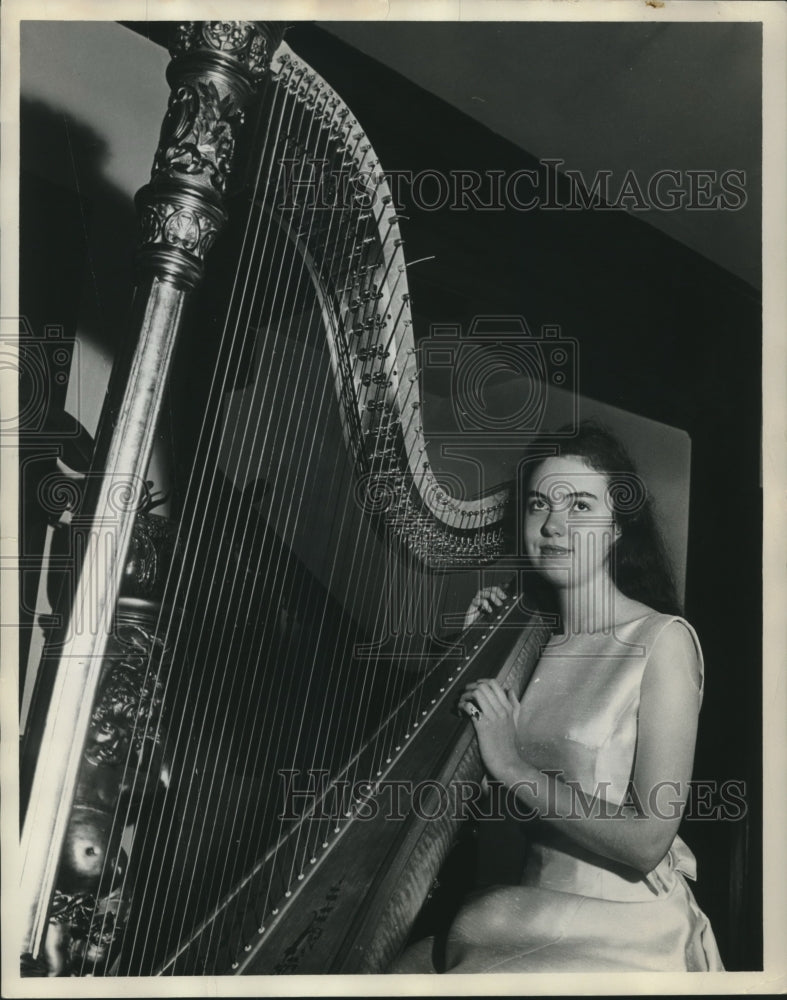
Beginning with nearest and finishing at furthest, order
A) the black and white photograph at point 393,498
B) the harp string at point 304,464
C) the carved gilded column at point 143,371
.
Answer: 1. the carved gilded column at point 143,371
2. the black and white photograph at point 393,498
3. the harp string at point 304,464

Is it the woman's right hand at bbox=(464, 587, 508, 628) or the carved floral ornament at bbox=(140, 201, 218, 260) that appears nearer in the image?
the carved floral ornament at bbox=(140, 201, 218, 260)

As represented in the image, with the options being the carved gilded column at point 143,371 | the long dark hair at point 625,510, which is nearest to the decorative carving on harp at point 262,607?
the carved gilded column at point 143,371

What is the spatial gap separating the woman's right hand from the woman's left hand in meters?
0.09

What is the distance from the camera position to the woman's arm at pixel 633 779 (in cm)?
135

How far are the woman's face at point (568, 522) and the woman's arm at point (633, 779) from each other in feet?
0.58

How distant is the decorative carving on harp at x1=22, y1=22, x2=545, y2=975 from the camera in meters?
1.10

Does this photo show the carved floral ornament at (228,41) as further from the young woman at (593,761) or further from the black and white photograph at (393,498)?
the young woman at (593,761)

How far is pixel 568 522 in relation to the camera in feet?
4.69

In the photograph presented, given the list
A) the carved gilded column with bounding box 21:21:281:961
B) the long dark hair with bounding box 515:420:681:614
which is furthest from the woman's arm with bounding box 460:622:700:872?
the carved gilded column with bounding box 21:21:281:961

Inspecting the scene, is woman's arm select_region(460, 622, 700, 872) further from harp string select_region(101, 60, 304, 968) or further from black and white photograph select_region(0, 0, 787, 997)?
harp string select_region(101, 60, 304, 968)

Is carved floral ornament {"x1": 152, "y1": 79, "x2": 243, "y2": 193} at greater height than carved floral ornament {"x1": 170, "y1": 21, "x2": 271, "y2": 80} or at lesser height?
lesser

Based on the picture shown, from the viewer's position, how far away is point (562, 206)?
1.53 metres

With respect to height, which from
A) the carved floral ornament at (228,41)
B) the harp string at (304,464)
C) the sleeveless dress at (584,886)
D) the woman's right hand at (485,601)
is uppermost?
the carved floral ornament at (228,41)

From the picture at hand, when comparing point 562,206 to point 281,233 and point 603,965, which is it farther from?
point 603,965
